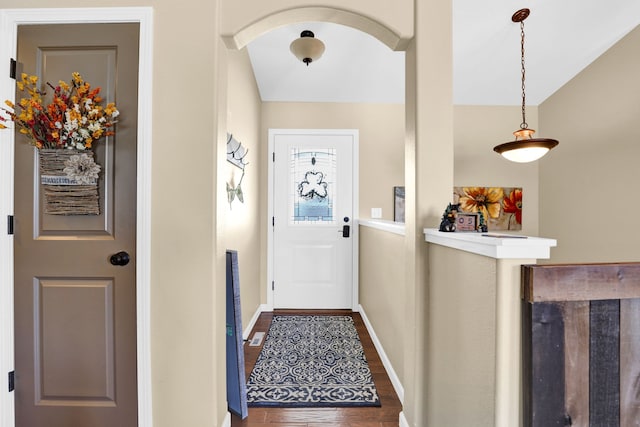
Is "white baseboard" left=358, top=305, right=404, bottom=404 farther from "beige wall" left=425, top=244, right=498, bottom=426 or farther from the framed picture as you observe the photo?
the framed picture

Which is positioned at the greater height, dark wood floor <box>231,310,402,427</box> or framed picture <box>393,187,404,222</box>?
framed picture <box>393,187,404,222</box>

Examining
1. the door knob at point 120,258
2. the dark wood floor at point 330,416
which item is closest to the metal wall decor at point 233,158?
the door knob at point 120,258

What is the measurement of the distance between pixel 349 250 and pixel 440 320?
2254mm

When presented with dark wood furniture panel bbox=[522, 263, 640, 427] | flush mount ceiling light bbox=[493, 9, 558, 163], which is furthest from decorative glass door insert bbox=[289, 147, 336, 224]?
dark wood furniture panel bbox=[522, 263, 640, 427]

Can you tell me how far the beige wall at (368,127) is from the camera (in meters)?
3.65

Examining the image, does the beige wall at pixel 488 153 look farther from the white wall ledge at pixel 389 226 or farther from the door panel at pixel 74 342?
the door panel at pixel 74 342

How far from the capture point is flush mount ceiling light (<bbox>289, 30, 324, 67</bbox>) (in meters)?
2.51

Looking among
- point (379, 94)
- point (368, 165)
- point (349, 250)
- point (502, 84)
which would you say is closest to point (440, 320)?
point (349, 250)

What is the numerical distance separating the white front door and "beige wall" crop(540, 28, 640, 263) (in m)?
2.47

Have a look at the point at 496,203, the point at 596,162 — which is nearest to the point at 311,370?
the point at 496,203

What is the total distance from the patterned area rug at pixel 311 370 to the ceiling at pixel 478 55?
2.63 m

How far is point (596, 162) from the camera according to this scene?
3252mm

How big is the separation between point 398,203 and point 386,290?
159cm

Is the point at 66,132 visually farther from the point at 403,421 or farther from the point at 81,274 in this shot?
the point at 403,421
